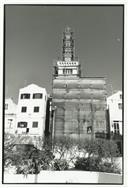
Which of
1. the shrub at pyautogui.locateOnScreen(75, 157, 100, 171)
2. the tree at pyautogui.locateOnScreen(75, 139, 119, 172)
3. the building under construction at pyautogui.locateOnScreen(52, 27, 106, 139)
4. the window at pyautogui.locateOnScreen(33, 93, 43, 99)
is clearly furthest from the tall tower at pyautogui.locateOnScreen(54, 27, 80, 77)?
the shrub at pyautogui.locateOnScreen(75, 157, 100, 171)

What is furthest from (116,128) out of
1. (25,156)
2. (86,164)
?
(25,156)

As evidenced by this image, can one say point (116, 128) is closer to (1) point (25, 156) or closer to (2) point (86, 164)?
(2) point (86, 164)

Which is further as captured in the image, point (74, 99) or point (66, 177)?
point (74, 99)

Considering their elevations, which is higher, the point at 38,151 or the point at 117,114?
the point at 117,114

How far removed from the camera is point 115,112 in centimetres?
221

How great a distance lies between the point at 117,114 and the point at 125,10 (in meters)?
0.77

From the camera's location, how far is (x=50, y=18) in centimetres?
227

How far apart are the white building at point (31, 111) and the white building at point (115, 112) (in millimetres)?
489

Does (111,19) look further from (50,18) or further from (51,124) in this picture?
(51,124)

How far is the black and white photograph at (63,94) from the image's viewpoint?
2.19 metres

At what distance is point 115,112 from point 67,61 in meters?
0.52

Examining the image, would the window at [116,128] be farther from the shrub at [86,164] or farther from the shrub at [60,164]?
the shrub at [60,164]

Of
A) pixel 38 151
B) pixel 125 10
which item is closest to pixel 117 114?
pixel 38 151

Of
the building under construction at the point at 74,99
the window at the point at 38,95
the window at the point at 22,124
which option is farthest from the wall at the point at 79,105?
the window at the point at 22,124
